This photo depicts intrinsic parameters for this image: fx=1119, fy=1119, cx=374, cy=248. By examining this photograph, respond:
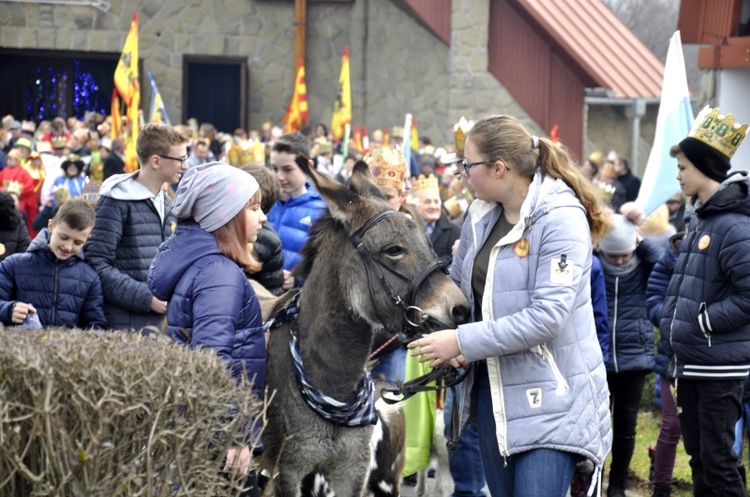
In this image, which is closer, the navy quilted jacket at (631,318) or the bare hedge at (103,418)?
the bare hedge at (103,418)

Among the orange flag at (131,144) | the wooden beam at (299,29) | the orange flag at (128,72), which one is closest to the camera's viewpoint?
the orange flag at (131,144)

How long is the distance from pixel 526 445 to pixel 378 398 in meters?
2.14

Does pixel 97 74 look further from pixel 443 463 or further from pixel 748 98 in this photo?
pixel 443 463

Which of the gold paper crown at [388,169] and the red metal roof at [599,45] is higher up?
the red metal roof at [599,45]

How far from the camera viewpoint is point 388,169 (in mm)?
7602

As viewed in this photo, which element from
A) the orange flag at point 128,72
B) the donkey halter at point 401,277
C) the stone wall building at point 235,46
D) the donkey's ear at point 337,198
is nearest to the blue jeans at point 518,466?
the donkey halter at point 401,277

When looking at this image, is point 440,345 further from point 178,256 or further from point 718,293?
point 718,293

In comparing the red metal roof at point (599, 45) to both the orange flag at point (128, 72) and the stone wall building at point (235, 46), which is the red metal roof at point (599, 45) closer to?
the stone wall building at point (235, 46)

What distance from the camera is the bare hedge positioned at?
328cm

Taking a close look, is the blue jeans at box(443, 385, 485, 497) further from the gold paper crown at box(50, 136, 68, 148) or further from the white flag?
the gold paper crown at box(50, 136, 68, 148)

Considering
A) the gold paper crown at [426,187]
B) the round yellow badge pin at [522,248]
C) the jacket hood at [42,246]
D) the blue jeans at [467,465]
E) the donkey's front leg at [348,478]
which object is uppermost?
the round yellow badge pin at [522,248]

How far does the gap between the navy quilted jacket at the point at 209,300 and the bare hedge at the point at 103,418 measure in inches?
26.8

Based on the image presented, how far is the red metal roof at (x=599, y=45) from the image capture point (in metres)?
22.7

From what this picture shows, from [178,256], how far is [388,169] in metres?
3.21
